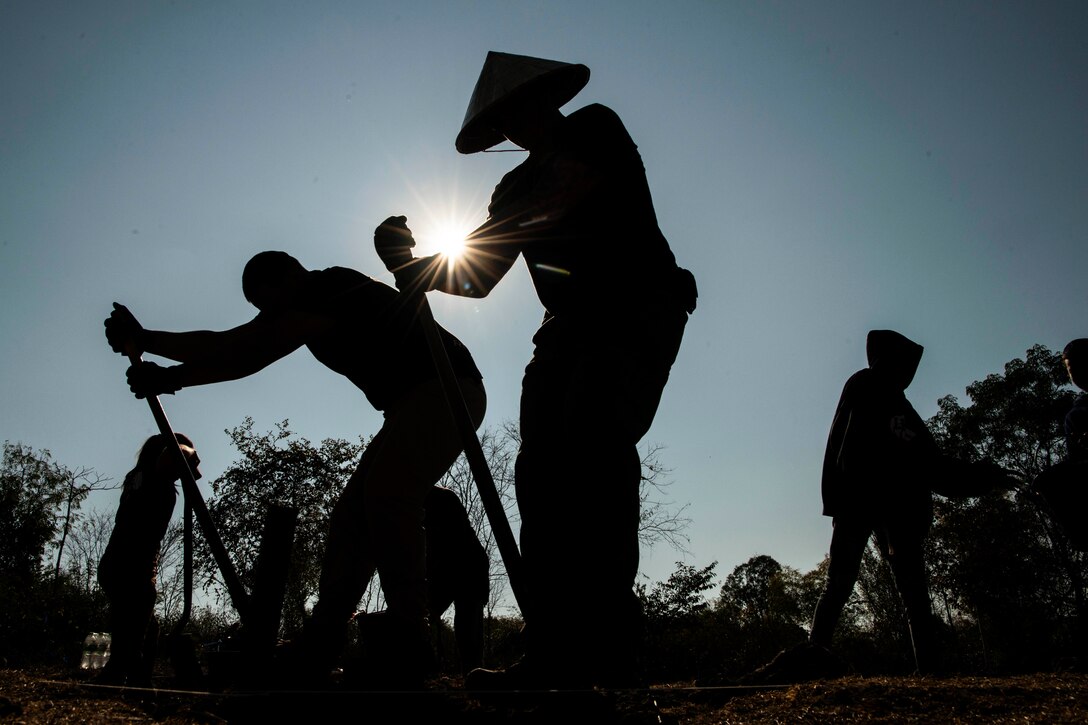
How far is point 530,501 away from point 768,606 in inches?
2078

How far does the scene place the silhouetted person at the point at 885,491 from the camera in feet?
12.1

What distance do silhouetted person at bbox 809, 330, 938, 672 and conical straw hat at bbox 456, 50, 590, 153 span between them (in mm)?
2672

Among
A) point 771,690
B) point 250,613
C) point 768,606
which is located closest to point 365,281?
point 250,613

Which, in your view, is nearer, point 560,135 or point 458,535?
point 560,135

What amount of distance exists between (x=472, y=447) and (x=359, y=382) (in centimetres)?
99

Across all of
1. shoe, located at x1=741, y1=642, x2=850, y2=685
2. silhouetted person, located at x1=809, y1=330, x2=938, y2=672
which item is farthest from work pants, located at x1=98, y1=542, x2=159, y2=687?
silhouetted person, located at x1=809, y1=330, x2=938, y2=672

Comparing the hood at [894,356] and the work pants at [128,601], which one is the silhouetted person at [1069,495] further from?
the work pants at [128,601]

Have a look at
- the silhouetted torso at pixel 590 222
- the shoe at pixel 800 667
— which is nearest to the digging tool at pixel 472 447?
the silhouetted torso at pixel 590 222

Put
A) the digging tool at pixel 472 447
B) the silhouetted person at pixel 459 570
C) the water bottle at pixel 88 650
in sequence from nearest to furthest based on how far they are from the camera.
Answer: the digging tool at pixel 472 447, the silhouetted person at pixel 459 570, the water bottle at pixel 88 650

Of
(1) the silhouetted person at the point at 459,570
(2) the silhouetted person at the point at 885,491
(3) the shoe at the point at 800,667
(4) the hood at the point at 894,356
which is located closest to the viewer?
(3) the shoe at the point at 800,667

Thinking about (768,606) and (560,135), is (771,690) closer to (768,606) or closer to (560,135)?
(560,135)

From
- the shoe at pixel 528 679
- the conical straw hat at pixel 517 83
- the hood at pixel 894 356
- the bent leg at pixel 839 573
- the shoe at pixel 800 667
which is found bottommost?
the shoe at pixel 800 667

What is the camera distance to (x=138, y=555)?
4707mm

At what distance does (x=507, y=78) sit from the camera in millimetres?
2406
